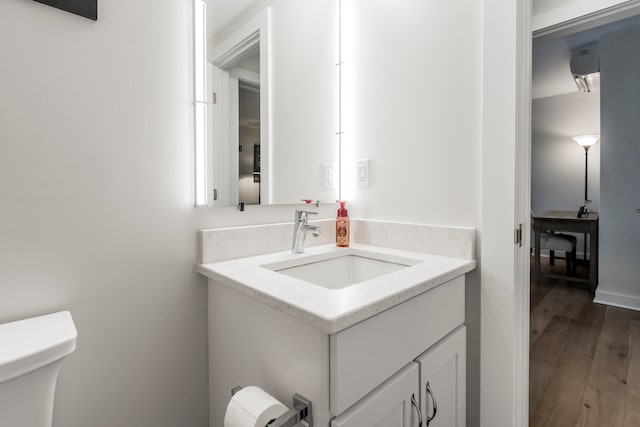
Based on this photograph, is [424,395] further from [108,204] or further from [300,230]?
[108,204]

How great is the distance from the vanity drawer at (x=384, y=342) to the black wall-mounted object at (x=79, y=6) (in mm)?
948

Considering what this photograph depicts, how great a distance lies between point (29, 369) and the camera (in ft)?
1.88

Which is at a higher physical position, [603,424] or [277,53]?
[277,53]

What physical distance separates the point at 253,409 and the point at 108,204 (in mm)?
614

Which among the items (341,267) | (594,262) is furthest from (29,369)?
(594,262)

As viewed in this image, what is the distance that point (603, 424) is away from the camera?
4.68 ft

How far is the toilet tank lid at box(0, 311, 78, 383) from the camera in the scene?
56 cm

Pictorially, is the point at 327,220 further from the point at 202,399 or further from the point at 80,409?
the point at 80,409

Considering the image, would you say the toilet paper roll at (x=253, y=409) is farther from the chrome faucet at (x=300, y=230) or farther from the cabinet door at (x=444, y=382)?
the chrome faucet at (x=300, y=230)

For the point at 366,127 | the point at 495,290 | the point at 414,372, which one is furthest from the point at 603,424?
the point at 366,127

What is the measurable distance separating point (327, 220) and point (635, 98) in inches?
127

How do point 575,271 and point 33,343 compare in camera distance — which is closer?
point 33,343

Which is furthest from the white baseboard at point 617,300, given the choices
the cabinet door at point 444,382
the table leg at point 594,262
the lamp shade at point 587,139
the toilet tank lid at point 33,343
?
the toilet tank lid at point 33,343

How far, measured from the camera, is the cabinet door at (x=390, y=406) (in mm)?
671
